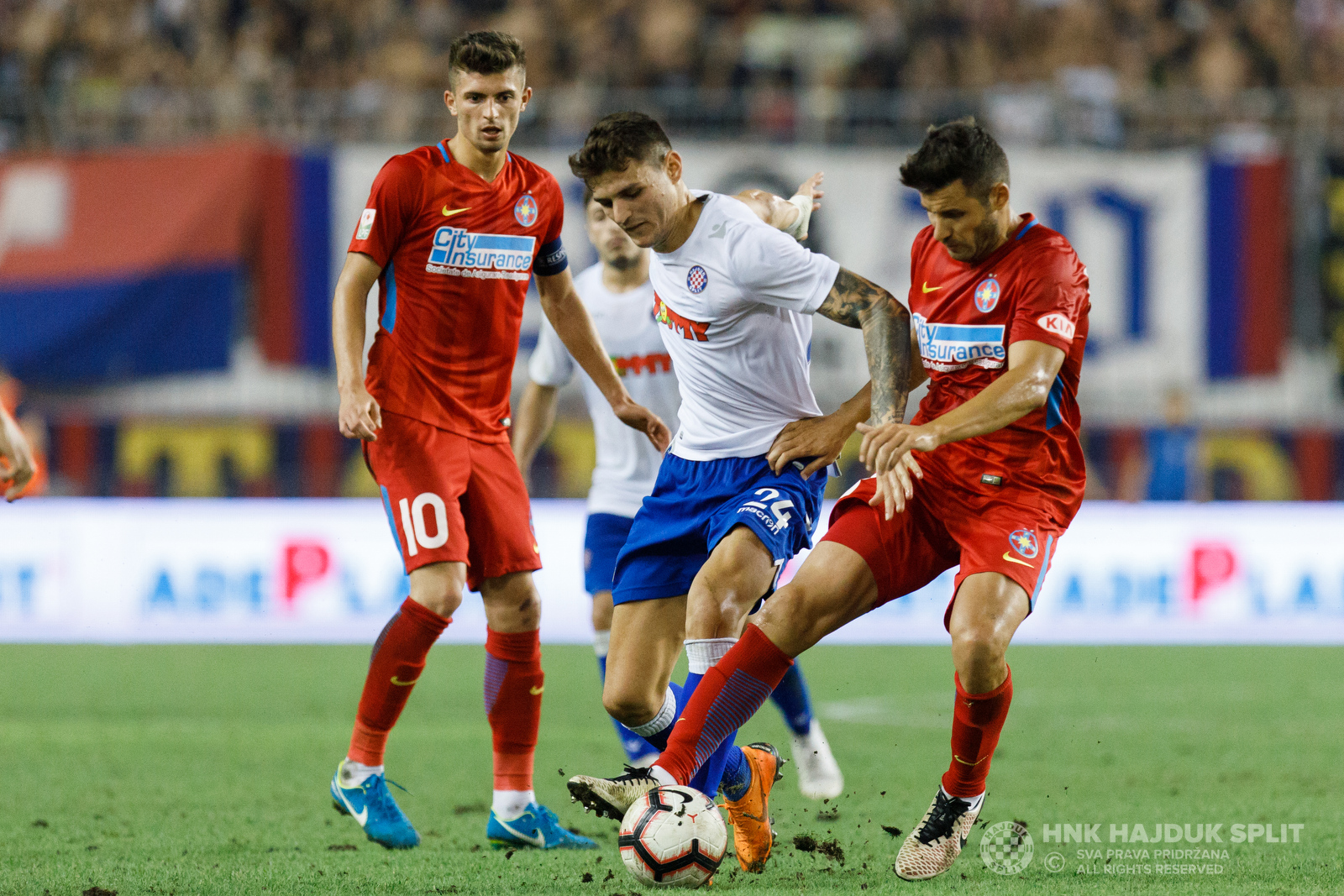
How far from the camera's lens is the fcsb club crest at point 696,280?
492 cm

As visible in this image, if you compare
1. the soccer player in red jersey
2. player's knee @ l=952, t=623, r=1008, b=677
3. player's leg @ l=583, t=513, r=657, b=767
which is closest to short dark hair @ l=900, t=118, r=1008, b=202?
the soccer player in red jersey

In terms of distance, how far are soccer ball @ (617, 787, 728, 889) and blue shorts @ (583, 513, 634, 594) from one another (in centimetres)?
242

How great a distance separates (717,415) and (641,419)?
0.64 m

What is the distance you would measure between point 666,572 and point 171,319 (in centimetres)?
1118

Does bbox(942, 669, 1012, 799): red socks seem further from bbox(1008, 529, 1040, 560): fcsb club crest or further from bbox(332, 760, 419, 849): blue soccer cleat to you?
bbox(332, 760, 419, 849): blue soccer cleat

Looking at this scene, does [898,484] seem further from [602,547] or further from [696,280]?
[602,547]

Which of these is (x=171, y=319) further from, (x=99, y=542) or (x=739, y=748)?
(x=739, y=748)

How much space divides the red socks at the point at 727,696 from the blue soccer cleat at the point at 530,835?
1.00m

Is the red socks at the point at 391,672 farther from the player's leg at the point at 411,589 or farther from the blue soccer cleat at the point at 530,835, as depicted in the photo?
the blue soccer cleat at the point at 530,835

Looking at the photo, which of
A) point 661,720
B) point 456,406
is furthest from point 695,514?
point 456,406

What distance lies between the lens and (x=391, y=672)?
5.23m

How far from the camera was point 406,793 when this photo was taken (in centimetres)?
637

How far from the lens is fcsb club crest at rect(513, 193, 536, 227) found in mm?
5414

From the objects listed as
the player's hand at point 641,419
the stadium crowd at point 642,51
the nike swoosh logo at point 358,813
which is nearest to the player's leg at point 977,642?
the player's hand at point 641,419
